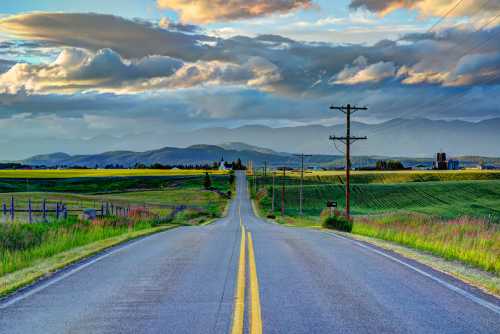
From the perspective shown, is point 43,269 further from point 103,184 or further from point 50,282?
point 103,184

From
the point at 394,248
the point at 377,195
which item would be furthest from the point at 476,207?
the point at 394,248

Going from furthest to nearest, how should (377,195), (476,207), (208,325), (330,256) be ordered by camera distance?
(377,195), (476,207), (330,256), (208,325)

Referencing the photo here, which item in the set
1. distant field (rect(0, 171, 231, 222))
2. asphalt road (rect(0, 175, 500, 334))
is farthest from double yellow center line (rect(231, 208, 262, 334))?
distant field (rect(0, 171, 231, 222))

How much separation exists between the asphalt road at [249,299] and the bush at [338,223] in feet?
57.7

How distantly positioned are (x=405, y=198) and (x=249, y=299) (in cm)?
9569

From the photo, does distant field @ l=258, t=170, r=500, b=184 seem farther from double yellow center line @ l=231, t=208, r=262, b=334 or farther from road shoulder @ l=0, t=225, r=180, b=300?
double yellow center line @ l=231, t=208, r=262, b=334

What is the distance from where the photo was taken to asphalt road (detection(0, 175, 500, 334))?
739 cm

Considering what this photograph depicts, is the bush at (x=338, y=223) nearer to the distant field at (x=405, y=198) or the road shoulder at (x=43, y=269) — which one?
the road shoulder at (x=43, y=269)

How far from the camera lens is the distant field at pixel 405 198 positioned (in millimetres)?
87188

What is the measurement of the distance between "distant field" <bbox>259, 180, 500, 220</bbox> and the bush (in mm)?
49907

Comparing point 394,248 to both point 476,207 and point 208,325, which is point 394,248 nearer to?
point 208,325

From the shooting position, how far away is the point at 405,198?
3944 inches

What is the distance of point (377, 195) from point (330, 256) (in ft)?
306

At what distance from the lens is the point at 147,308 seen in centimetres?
843
